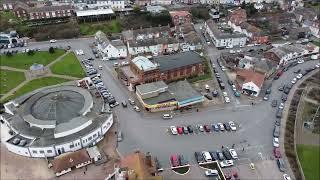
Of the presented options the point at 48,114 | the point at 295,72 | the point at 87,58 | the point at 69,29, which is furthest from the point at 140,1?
the point at 48,114

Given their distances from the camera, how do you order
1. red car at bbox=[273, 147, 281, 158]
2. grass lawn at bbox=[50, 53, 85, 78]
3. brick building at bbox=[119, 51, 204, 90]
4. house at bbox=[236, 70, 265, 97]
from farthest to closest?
grass lawn at bbox=[50, 53, 85, 78], brick building at bbox=[119, 51, 204, 90], house at bbox=[236, 70, 265, 97], red car at bbox=[273, 147, 281, 158]

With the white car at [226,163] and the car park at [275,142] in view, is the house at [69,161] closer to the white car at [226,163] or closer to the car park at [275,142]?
the white car at [226,163]

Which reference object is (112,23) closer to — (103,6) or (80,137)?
(103,6)

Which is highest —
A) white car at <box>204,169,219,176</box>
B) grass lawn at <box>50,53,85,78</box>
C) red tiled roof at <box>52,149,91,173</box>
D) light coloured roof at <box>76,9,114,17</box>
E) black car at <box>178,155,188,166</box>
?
light coloured roof at <box>76,9,114,17</box>

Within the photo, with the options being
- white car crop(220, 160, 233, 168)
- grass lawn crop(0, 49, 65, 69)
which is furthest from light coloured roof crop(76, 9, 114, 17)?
white car crop(220, 160, 233, 168)

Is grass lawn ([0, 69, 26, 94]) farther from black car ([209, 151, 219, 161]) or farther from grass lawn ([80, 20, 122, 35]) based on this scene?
black car ([209, 151, 219, 161])

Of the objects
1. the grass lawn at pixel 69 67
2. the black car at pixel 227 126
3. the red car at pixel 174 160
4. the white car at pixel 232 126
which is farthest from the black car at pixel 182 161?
the grass lawn at pixel 69 67

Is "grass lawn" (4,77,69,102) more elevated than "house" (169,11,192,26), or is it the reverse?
"house" (169,11,192,26)
